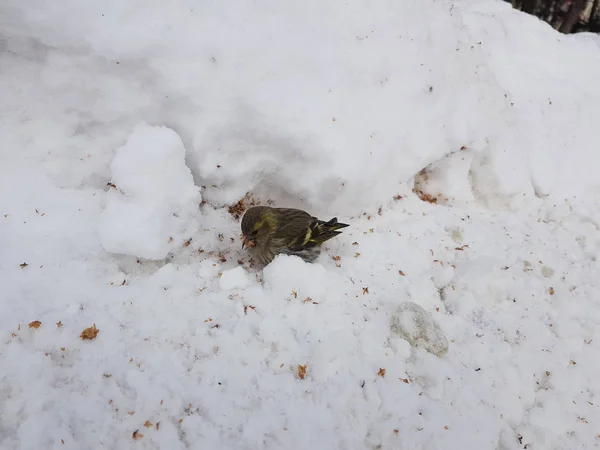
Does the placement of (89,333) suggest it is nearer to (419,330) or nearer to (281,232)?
(281,232)

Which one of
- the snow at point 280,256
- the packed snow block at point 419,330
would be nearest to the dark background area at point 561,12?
the snow at point 280,256

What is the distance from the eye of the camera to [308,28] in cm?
342

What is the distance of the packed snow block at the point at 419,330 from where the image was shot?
269 cm

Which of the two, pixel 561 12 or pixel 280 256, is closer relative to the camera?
pixel 280 256

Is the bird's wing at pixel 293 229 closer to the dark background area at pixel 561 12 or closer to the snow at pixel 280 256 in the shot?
the snow at pixel 280 256

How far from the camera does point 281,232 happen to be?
2990 millimetres

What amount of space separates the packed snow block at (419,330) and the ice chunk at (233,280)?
1.00 m

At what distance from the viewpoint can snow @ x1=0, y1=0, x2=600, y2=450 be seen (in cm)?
225

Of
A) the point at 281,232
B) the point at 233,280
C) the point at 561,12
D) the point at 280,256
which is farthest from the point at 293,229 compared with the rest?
the point at 561,12

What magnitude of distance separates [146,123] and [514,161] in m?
3.31

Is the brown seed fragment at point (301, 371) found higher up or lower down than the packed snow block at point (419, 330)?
lower down

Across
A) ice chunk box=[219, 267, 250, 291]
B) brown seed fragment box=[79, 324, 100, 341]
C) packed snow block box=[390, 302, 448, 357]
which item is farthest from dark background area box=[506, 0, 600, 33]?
brown seed fragment box=[79, 324, 100, 341]

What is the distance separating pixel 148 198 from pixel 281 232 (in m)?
0.91

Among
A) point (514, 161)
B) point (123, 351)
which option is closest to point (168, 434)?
point (123, 351)
